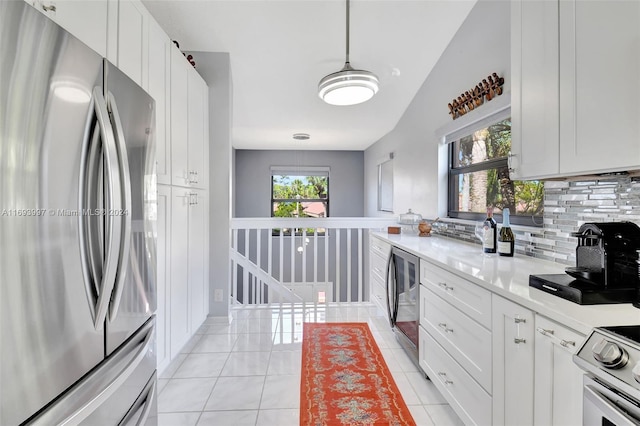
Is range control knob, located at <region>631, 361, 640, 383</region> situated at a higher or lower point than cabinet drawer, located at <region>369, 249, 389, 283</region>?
higher

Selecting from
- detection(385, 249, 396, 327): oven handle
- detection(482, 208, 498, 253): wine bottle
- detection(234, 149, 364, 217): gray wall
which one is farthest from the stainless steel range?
detection(234, 149, 364, 217): gray wall

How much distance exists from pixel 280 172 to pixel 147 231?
5.27 metres

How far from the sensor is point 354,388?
6.54 ft

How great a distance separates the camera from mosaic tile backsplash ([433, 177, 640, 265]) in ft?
4.27

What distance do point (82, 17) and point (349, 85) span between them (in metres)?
1.64

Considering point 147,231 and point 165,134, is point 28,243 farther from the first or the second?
point 165,134

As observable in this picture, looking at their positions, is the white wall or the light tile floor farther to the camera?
the white wall

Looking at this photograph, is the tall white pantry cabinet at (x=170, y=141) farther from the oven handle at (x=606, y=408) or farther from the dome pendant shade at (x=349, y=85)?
the oven handle at (x=606, y=408)

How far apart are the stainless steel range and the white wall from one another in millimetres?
1805

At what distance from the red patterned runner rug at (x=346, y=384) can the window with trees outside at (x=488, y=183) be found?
133cm

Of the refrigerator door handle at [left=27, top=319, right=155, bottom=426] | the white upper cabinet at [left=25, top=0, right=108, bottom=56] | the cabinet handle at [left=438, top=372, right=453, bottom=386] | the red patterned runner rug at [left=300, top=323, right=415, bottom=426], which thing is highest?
the white upper cabinet at [left=25, top=0, right=108, bottom=56]

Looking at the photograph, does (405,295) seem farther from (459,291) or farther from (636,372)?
(636,372)

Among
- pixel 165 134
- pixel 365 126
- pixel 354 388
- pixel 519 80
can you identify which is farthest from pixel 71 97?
pixel 365 126

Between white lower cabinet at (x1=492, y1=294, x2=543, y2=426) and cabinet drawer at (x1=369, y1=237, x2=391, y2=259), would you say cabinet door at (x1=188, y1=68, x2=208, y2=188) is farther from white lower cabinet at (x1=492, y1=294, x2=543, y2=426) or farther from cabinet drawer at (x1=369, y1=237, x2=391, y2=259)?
white lower cabinet at (x1=492, y1=294, x2=543, y2=426)
